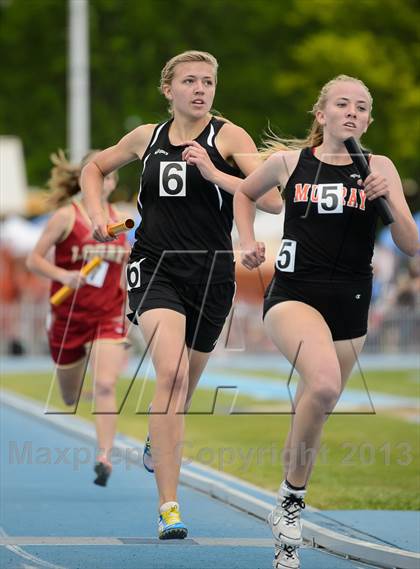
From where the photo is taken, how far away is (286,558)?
21.6 feet

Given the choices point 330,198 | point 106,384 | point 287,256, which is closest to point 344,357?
point 287,256

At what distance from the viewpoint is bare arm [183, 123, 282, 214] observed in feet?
23.5

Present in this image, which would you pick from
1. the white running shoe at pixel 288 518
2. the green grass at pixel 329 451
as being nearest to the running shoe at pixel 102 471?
the green grass at pixel 329 451

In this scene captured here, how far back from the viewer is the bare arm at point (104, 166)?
24.8 feet

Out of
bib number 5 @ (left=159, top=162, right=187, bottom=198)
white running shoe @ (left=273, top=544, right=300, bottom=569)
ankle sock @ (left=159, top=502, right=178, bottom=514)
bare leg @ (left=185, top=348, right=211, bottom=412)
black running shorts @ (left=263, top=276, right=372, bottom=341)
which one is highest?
bib number 5 @ (left=159, top=162, right=187, bottom=198)

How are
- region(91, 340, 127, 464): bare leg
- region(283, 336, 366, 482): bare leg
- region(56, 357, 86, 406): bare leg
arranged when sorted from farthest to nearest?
Result: region(56, 357, 86, 406): bare leg, region(91, 340, 127, 464): bare leg, region(283, 336, 366, 482): bare leg

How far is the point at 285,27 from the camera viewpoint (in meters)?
45.1

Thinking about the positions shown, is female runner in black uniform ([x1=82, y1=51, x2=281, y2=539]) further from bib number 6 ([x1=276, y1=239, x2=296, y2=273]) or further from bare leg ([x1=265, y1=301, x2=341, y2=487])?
bare leg ([x1=265, y1=301, x2=341, y2=487])

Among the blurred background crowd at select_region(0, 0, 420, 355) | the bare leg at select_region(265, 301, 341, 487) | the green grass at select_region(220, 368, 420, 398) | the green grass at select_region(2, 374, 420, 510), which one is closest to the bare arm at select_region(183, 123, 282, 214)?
the bare leg at select_region(265, 301, 341, 487)

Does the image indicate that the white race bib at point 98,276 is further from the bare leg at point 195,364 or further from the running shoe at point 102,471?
the bare leg at point 195,364

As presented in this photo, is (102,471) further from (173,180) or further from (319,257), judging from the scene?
(319,257)

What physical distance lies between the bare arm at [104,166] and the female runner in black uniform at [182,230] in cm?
1

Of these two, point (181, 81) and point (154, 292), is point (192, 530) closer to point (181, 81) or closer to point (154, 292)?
point (154, 292)

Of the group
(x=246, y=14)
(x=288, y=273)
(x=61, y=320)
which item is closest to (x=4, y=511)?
(x=61, y=320)
